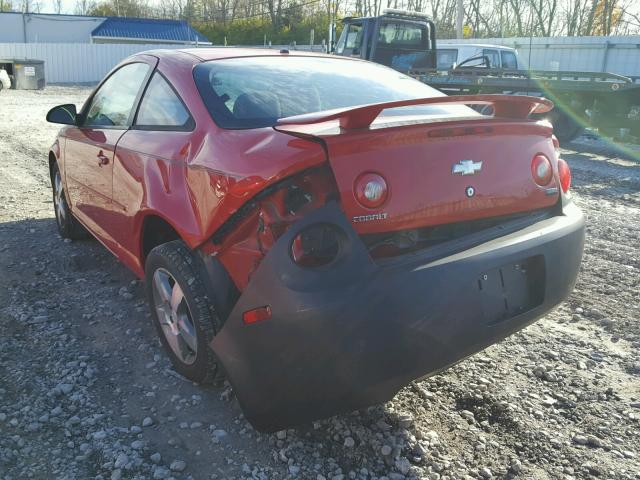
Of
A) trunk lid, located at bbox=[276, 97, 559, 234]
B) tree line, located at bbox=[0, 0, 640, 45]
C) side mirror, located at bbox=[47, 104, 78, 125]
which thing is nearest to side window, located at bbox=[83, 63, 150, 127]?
side mirror, located at bbox=[47, 104, 78, 125]

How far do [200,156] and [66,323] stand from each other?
1.72m

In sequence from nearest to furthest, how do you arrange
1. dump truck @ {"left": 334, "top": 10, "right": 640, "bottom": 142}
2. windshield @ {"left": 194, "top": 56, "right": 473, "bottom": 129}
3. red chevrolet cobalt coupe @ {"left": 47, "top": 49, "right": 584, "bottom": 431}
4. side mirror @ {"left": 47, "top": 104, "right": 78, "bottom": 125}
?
red chevrolet cobalt coupe @ {"left": 47, "top": 49, "right": 584, "bottom": 431} → windshield @ {"left": 194, "top": 56, "right": 473, "bottom": 129} → side mirror @ {"left": 47, "top": 104, "right": 78, "bottom": 125} → dump truck @ {"left": 334, "top": 10, "right": 640, "bottom": 142}

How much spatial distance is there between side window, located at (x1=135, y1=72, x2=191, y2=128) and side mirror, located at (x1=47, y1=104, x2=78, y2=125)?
1.14 metres

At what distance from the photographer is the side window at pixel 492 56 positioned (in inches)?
627

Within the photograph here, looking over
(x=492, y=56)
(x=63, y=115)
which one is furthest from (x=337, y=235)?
(x=492, y=56)

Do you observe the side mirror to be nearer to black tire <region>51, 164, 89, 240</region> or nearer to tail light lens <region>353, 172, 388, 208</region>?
black tire <region>51, 164, 89, 240</region>

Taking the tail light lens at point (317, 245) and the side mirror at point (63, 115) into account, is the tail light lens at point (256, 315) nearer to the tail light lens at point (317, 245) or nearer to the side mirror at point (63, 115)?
the tail light lens at point (317, 245)

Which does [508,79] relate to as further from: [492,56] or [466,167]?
[466,167]

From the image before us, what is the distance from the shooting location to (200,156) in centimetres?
273

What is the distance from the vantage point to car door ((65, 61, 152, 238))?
3.77 m

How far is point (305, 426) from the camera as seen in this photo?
272 cm

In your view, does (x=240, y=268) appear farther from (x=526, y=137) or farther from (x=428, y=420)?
(x=526, y=137)

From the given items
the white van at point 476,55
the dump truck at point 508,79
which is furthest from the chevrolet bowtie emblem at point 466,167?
the white van at point 476,55

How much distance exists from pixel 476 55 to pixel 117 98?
1367cm
